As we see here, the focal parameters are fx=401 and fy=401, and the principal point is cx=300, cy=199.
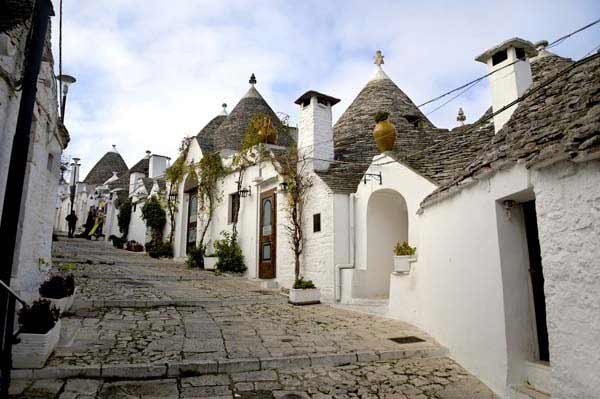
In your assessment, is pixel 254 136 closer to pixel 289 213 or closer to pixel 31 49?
pixel 289 213

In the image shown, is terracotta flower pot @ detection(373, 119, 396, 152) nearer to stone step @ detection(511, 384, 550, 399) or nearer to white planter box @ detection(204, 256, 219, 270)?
stone step @ detection(511, 384, 550, 399)

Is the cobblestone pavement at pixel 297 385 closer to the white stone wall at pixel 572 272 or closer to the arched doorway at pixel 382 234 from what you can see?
the white stone wall at pixel 572 272

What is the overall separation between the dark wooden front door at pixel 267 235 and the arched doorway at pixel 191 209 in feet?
19.8

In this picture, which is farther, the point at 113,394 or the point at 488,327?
the point at 488,327

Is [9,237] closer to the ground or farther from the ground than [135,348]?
farther from the ground

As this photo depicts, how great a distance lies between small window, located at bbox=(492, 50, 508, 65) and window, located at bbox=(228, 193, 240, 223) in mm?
9903

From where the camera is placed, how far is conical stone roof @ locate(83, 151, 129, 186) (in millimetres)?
37188

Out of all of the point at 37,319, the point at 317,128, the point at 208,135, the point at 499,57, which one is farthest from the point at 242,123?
the point at 37,319

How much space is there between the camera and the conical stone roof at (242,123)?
17453 millimetres

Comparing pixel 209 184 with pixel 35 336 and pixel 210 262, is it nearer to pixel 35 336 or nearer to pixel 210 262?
pixel 210 262

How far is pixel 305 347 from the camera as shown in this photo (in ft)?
18.8

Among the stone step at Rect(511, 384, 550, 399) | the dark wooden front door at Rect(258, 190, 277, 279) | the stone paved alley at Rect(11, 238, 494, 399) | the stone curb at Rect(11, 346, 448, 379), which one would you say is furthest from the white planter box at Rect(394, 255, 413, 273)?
the dark wooden front door at Rect(258, 190, 277, 279)

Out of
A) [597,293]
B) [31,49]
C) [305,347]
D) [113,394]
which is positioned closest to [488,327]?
[597,293]

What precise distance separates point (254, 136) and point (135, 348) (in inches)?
404
